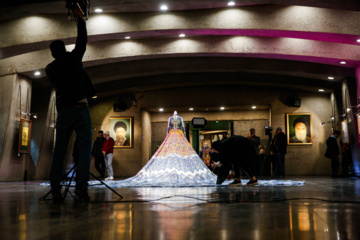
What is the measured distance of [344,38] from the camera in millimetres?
9828

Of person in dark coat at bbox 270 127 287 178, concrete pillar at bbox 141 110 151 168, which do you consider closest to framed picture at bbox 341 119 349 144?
person in dark coat at bbox 270 127 287 178

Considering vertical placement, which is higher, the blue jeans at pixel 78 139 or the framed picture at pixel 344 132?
the framed picture at pixel 344 132

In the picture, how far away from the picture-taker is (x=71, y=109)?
3.86 m

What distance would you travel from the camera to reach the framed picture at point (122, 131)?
1705cm

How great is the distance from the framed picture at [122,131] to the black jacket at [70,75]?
43.1ft

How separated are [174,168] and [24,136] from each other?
Result: 627 centimetres

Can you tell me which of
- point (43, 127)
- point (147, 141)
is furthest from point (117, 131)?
point (43, 127)

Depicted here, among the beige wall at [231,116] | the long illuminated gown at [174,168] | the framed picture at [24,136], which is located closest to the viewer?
the long illuminated gown at [174,168]

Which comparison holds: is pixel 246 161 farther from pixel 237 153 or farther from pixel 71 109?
pixel 71 109

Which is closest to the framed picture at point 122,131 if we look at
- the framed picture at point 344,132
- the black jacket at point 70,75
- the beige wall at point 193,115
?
the beige wall at point 193,115

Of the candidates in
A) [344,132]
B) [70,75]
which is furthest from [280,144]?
[70,75]

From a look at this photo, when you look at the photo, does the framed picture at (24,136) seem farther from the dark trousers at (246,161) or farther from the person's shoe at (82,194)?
the person's shoe at (82,194)

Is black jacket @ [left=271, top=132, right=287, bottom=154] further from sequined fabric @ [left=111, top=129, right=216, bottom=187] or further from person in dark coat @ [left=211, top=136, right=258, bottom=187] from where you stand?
person in dark coat @ [left=211, top=136, right=258, bottom=187]

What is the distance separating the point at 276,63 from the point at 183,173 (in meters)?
6.85
